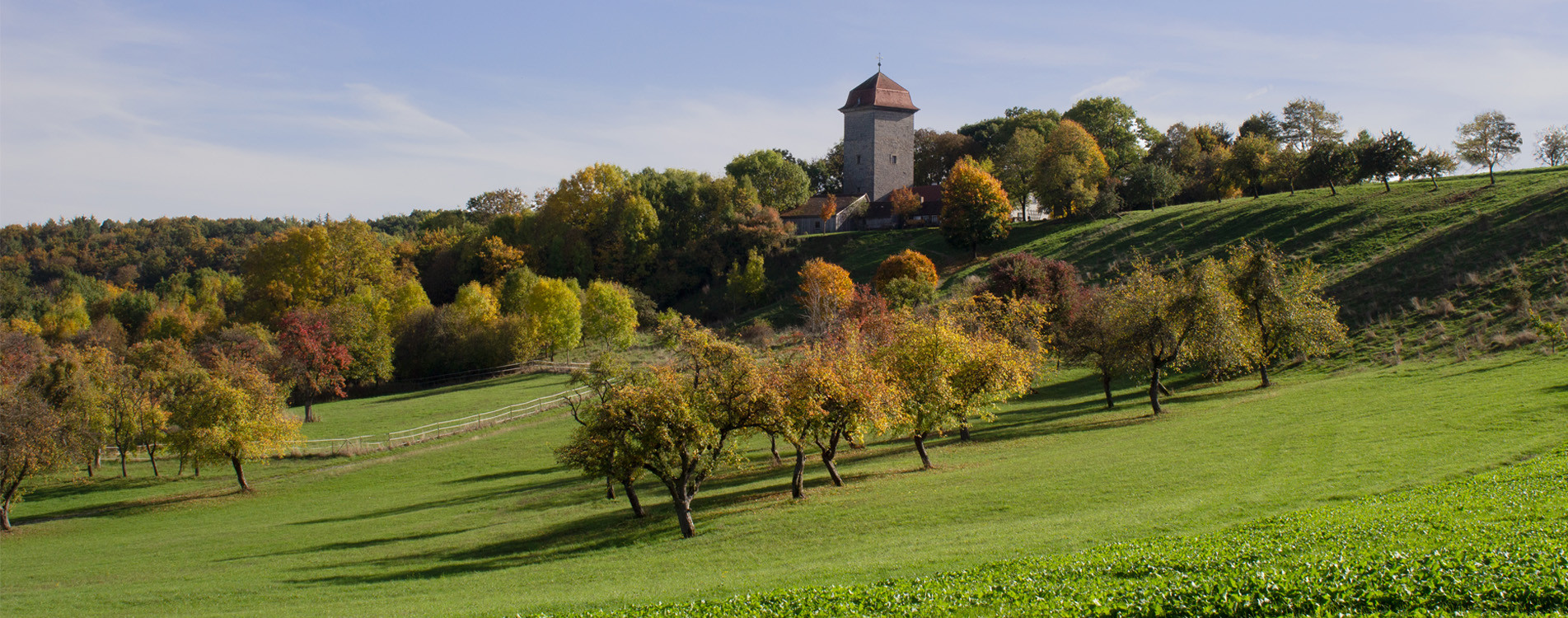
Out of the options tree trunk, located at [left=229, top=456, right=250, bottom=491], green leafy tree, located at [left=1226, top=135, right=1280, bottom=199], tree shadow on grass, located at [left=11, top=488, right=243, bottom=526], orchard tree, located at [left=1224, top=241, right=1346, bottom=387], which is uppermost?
green leafy tree, located at [left=1226, top=135, right=1280, bottom=199]

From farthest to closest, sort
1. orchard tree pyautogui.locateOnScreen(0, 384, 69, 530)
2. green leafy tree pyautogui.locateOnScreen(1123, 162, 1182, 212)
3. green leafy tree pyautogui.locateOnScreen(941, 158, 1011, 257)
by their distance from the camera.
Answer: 1. green leafy tree pyautogui.locateOnScreen(1123, 162, 1182, 212)
2. green leafy tree pyautogui.locateOnScreen(941, 158, 1011, 257)
3. orchard tree pyautogui.locateOnScreen(0, 384, 69, 530)

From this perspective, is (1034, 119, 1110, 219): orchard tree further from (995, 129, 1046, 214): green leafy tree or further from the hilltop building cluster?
the hilltop building cluster

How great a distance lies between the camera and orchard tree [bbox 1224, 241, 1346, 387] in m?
39.2

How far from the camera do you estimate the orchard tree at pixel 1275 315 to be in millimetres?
39250

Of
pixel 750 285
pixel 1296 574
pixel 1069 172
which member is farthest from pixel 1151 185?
pixel 1296 574

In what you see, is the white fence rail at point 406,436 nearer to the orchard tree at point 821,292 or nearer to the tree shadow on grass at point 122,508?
the tree shadow on grass at point 122,508

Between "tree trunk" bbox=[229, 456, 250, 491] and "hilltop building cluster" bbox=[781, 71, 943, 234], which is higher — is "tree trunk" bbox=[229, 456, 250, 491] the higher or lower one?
the lower one

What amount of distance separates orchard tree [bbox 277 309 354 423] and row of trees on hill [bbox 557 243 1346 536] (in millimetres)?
27840

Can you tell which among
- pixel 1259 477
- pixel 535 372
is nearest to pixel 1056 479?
pixel 1259 477

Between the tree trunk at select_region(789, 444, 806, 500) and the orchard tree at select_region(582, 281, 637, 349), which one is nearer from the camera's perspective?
the tree trunk at select_region(789, 444, 806, 500)

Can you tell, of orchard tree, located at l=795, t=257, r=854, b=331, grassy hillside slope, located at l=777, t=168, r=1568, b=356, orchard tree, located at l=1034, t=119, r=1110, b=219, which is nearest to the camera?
grassy hillside slope, located at l=777, t=168, r=1568, b=356

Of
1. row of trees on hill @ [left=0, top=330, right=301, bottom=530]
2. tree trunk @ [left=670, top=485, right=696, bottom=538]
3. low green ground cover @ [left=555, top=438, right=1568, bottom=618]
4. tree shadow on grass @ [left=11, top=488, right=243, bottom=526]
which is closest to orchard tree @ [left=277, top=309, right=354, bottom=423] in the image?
row of trees on hill @ [left=0, top=330, right=301, bottom=530]

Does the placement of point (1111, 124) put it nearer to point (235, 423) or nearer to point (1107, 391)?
point (1107, 391)

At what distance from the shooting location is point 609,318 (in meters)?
70.2
